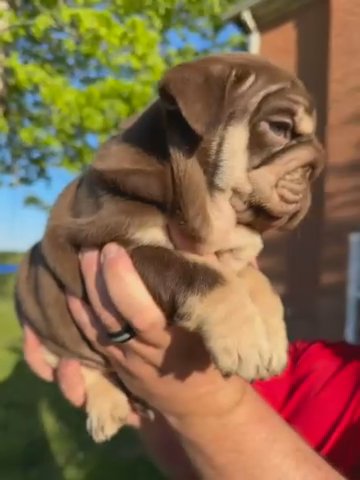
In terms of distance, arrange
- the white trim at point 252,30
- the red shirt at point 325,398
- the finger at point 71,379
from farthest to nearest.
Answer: the white trim at point 252,30 → the finger at point 71,379 → the red shirt at point 325,398

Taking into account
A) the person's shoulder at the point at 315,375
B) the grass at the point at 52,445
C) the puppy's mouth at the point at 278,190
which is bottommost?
the grass at the point at 52,445

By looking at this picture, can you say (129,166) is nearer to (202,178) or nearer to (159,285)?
(202,178)

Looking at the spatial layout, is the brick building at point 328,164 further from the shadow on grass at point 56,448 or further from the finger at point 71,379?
the finger at point 71,379

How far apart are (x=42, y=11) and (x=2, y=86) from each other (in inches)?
59.6

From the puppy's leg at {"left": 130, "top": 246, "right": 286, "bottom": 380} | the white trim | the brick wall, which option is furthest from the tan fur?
the white trim

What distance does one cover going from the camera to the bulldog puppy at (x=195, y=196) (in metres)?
2.42

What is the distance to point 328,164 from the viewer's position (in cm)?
912

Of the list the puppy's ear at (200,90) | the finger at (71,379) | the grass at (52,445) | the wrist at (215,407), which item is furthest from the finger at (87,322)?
the grass at (52,445)

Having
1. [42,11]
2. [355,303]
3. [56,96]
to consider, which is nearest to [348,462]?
[355,303]

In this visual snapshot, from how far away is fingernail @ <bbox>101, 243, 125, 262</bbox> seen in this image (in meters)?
2.31

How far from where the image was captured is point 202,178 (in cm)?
256

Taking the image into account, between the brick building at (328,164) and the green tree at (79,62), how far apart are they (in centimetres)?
150

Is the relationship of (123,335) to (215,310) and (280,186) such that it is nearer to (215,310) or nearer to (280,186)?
(215,310)

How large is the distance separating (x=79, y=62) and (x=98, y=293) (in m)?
10.2
